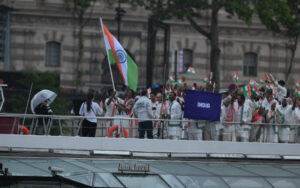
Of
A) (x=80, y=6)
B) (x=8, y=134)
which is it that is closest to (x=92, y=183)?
(x=8, y=134)

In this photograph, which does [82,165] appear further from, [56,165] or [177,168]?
[177,168]

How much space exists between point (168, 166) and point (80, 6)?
2269 centimetres

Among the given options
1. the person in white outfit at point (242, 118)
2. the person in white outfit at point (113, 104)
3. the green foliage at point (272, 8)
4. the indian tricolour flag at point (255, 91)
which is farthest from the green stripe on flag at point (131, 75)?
the green foliage at point (272, 8)

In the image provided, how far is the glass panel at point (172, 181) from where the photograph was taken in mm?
14844

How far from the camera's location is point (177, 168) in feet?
50.3

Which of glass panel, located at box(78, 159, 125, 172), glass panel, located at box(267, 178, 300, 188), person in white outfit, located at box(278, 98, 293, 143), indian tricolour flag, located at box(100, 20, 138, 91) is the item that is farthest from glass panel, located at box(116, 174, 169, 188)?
indian tricolour flag, located at box(100, 20, 138, 91)

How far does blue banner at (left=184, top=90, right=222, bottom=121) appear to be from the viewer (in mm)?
16594

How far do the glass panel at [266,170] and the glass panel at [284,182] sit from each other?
13 centimetres

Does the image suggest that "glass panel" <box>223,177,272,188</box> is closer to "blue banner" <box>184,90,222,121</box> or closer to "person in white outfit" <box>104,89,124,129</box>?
"blue banner" <box>184,90,222,121</box>

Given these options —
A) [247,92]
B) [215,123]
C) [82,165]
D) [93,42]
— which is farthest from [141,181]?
[93,42]

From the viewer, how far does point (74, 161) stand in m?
15.1

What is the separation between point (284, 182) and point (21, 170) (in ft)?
17.2

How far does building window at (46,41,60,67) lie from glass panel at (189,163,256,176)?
2301 centimetres

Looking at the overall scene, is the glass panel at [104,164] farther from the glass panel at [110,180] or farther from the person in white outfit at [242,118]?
the person in white outfit at [242,118]
